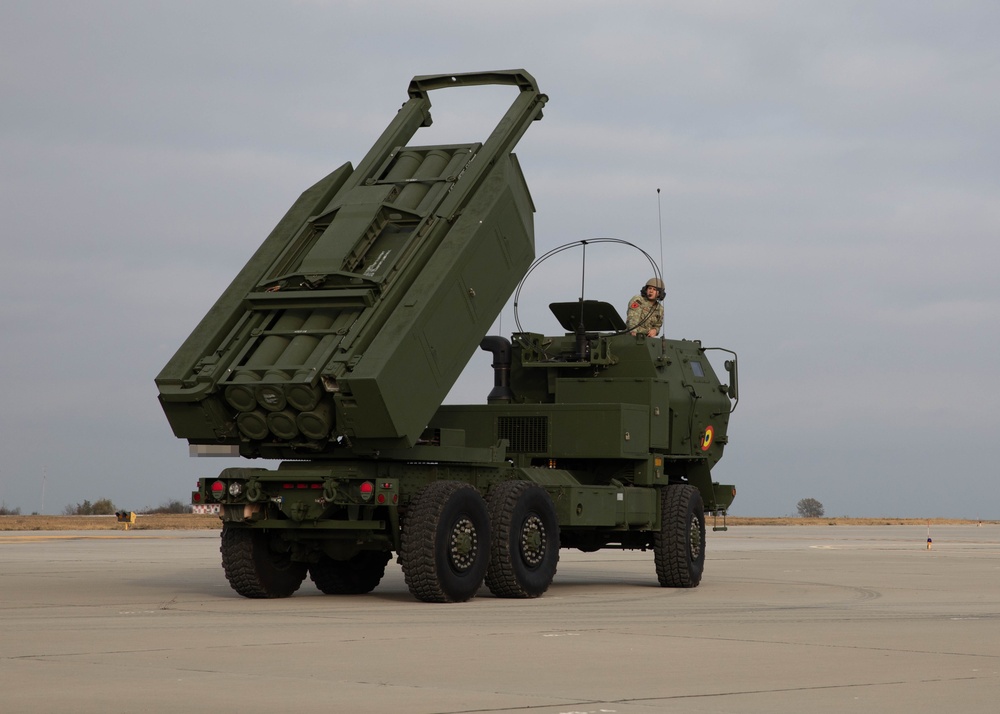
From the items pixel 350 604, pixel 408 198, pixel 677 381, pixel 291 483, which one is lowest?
pixel 350 604

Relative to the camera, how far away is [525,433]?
18.2 m

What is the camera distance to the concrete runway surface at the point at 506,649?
7.86 meters

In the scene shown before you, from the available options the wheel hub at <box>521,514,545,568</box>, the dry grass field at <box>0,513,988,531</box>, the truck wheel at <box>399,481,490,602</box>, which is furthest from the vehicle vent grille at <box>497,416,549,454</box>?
the dry grass field at <box>0,513,988,531</box>

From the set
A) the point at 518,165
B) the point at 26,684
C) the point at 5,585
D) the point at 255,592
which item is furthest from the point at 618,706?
the point at 5,585

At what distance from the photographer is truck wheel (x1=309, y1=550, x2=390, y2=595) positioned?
1723 centimetres

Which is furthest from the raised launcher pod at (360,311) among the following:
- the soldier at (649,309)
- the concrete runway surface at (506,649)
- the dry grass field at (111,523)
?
the dry grass field at (111,523)

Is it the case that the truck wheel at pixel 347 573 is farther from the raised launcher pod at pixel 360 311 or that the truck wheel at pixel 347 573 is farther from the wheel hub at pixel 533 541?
the raised launcher pod at pixel 360 311

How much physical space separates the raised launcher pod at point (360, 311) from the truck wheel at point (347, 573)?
7.70 ft

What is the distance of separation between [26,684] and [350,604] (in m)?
6.98

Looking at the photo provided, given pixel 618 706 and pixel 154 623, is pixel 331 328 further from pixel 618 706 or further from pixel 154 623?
pixel 618 706

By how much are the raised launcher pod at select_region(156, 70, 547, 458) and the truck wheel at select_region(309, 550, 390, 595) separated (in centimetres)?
235

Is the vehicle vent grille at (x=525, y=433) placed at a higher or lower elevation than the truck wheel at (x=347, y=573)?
higher

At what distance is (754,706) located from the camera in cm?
765

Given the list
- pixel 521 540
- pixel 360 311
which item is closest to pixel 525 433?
pixel 521 540
